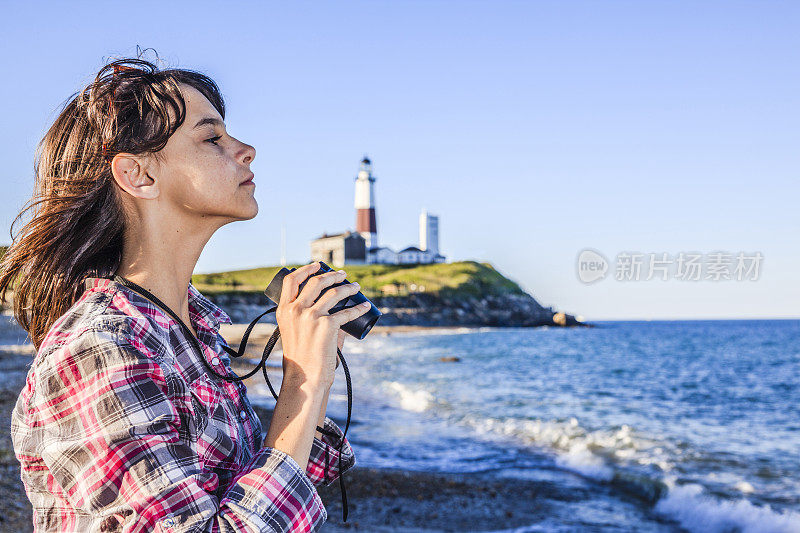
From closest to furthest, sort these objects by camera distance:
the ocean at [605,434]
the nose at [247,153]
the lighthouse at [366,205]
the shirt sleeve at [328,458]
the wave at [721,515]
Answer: the nose at [247,153] < the shirt sleeve at [328,458] < the wave at [721,515] < the ocean at [605,434] < the lighthouse at [366,205]

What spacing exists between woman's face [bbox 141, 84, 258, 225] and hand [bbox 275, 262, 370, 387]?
0.31m

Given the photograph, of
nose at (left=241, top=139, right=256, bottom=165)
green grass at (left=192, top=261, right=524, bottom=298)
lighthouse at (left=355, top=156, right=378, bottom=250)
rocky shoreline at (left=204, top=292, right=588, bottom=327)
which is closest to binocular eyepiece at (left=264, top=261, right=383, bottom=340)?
nose at (left=241, top=139, right=256, bottom=165)

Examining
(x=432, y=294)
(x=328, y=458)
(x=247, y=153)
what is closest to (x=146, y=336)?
(x=247, y=153)

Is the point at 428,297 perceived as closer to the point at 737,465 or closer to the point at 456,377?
the point at 456,377

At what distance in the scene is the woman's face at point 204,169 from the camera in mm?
1706

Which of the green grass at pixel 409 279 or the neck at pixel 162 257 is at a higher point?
the neck at pixel 162 257

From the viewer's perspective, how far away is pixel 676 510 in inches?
361

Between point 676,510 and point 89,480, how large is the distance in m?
9.57

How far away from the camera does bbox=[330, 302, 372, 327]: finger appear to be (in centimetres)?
160

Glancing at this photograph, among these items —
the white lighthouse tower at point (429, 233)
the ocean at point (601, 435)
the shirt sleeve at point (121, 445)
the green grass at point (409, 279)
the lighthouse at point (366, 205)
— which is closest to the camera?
the shirt sleeve at point (121, 445)

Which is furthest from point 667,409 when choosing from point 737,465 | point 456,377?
point 737,465

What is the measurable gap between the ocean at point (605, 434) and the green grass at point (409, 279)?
4203 centimetres

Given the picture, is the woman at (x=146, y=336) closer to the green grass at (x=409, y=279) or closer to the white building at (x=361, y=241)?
the green grass at (x=409, y=279)

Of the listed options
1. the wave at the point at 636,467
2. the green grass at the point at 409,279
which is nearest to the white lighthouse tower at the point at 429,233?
the green grass at the point at 409,279
